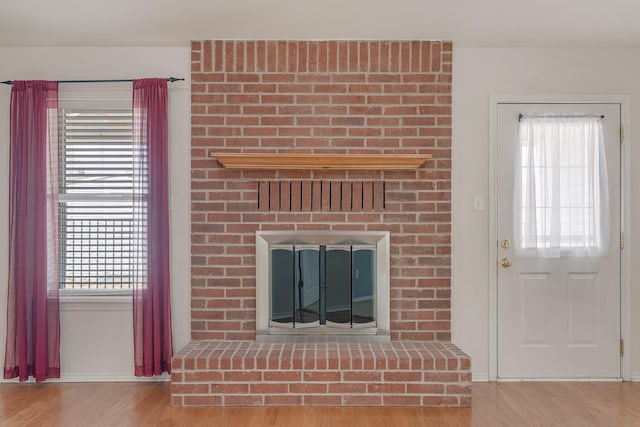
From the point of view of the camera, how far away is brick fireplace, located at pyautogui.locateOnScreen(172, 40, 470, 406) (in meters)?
3.37

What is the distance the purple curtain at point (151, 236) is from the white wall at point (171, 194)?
10cm

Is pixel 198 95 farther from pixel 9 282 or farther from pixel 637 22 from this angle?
pixel 637 22

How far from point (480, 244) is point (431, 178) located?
59cm

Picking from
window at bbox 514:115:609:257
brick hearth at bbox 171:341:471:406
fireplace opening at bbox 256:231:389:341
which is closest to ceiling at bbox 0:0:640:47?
window at bbox 514:115:609:257

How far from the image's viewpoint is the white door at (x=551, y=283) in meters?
3.41

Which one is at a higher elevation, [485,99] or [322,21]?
[322,21]

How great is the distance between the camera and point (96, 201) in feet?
11.2

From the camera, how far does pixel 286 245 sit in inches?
132

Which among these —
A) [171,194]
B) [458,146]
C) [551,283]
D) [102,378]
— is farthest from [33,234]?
[551,283]

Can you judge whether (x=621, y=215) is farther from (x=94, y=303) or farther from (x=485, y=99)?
(x=94, y=303)

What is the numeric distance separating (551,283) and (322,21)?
2390 millimetres

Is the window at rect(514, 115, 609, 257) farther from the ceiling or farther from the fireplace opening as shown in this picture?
the fireplace opening

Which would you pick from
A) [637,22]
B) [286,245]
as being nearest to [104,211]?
[286,245]

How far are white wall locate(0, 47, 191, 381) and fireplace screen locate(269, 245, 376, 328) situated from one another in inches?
26.3
